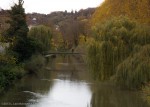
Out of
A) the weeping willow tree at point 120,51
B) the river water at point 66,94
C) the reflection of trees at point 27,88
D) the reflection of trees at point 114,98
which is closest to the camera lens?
the reflection of trees at point 114,98

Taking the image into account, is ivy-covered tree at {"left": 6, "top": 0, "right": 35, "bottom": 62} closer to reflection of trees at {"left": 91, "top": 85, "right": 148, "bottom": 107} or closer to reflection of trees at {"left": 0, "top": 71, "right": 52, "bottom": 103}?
reflection of trees at {"left": 0, "top": 71, "right": 52, "bottom": 103}

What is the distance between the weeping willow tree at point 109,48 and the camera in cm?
2745

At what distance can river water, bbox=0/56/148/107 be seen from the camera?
24.7 m

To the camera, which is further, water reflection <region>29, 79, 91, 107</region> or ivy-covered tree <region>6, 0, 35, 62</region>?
ivy-covered tree <region>6, 0, 35, 62</region>

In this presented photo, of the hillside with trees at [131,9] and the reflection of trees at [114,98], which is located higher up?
the hillside with trees at [131,9]

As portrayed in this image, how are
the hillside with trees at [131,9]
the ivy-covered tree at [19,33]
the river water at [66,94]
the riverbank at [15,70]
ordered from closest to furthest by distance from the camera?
the river water at [66,94] < the riverbank at [15,70] < the hillside with trees at [131,9] < the ivy-covered tree at [19,33]

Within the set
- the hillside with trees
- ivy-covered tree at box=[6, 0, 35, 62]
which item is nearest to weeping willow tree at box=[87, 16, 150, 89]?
the hillside with trees

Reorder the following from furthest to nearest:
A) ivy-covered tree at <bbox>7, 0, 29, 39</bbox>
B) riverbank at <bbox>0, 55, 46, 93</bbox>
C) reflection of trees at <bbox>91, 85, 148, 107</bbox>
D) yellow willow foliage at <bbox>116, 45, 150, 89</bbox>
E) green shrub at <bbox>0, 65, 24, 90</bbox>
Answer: ivy-covered tree at <bbox>7, 0, 29, 39</bbox> < riverbank at <bbox>0, 55, 46, 93</bbox> < green shrub at <bbox>0, 65, 24, 90</bbox> < yellow willow foliage at <bbox>116, 45, 150, 89</bbox> < reflection of trees at <bbox>91, 85, 148, 107</bbox>

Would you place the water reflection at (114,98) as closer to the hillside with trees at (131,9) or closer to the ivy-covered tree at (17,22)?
the hillside with trees at (131,9)

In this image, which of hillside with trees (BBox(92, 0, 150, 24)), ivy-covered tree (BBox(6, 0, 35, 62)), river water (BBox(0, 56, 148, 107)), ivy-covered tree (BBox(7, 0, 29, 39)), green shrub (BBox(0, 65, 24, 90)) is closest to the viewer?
river water (BBox(0, 56, 148, 107))

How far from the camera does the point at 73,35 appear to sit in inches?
3278

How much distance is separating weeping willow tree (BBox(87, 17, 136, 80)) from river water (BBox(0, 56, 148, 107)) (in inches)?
49.7

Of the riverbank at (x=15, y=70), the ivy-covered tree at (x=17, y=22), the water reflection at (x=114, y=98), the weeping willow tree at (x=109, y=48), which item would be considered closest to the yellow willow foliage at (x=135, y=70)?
the water reflection at (x=114, y=98)

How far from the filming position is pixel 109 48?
27609 millimetres
